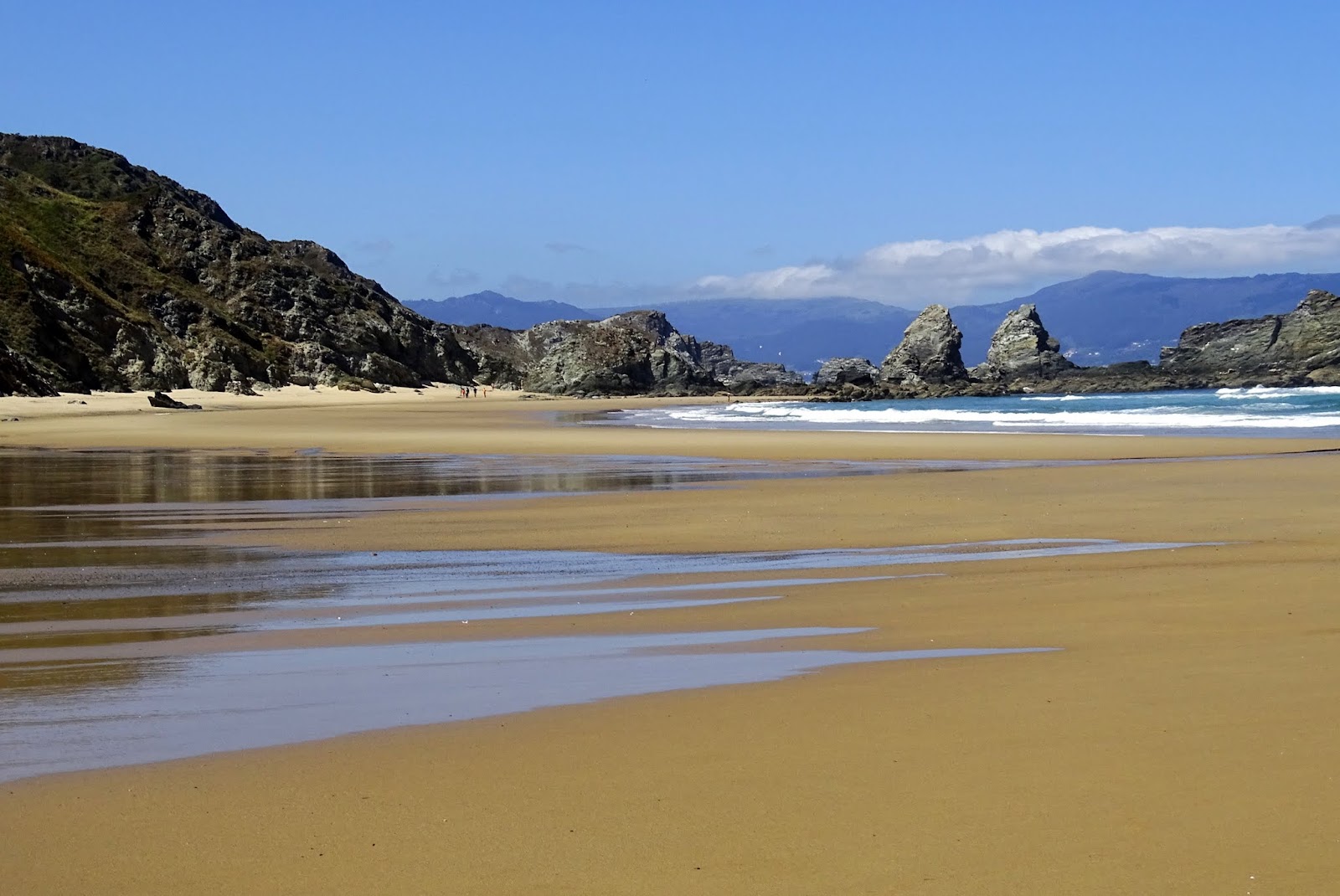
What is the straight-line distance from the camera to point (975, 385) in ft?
358

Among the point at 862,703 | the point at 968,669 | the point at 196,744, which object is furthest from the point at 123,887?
the point at 968,669

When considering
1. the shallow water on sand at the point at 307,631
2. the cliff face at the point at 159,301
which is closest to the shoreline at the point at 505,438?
the cliff face at the point at 159,301

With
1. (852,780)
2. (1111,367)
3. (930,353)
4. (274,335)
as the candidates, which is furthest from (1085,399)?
(852,780)

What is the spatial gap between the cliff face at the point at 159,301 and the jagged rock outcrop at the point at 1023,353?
167 feet

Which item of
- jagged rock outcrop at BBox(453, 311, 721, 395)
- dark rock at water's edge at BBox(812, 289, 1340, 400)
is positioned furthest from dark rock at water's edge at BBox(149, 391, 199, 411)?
dark rock at water's edge at BBox(812, 289, 1340, 400)

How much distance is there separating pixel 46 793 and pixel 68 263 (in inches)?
3127

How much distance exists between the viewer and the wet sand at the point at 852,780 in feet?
12.0

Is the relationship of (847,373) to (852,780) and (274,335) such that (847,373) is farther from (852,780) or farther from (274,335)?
(852,780)

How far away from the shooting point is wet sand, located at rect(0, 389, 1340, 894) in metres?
3.67

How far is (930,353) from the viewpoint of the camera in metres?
117

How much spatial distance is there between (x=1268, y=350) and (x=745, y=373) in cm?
4857

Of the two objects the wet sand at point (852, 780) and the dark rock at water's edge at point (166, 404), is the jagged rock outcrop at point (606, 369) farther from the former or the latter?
the wet sand at point (852, 780)

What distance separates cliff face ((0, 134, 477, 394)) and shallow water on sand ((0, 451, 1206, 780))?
Result: 42.3 m

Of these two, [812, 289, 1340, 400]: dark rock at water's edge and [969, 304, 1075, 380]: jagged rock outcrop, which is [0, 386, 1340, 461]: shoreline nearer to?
[812, 289, 1340, 400]: dark rock at water's edge
